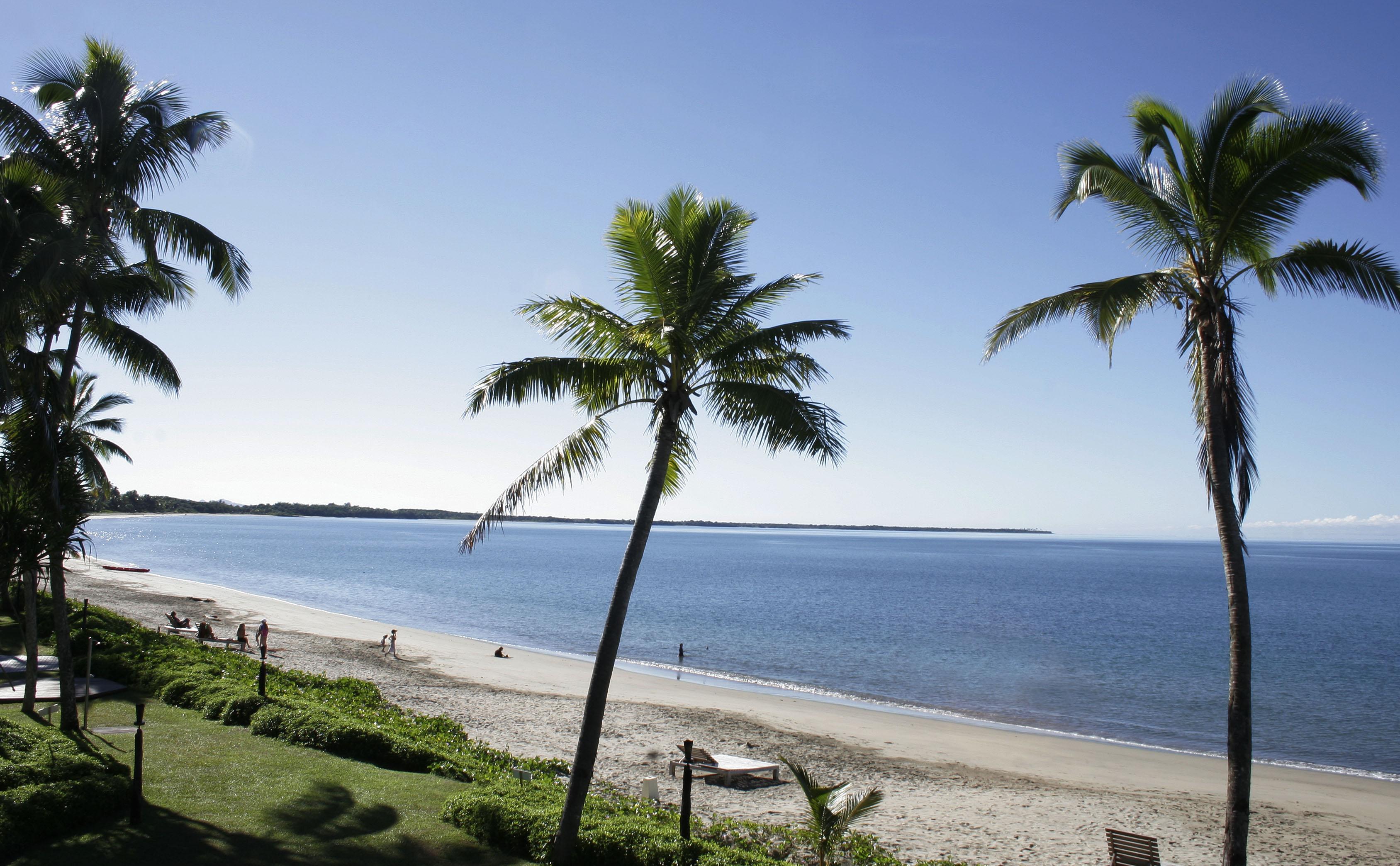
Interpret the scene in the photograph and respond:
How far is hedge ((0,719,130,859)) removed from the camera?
7812 mm

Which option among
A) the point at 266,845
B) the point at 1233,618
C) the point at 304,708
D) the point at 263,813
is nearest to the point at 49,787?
the point at 263,813

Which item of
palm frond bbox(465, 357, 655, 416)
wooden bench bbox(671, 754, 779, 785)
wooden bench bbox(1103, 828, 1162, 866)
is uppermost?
palm frond bbox(465, 357, 655, 416)

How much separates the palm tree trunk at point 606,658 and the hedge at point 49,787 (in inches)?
195

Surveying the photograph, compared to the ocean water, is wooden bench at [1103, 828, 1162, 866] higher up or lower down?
higher up

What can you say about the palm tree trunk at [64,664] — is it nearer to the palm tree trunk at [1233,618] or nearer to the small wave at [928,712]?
the palm tree trunk at [1233,618]

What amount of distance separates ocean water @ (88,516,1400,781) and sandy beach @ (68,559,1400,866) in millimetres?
4327

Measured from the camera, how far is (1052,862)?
12922mm

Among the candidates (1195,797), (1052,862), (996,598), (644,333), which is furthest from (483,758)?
(996,598)

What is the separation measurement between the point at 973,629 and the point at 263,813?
160ft

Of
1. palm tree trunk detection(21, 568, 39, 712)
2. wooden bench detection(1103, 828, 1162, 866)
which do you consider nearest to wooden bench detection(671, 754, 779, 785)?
wooden bench detection(1103, 828, 1162, 866)

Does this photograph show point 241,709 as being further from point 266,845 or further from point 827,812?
point 827,812

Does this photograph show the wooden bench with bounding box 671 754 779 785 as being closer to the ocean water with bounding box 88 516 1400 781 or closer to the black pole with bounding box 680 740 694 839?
the black pole with bounding box 680 740 694 839

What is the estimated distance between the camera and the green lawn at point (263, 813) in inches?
312

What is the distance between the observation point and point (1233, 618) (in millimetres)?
7953
